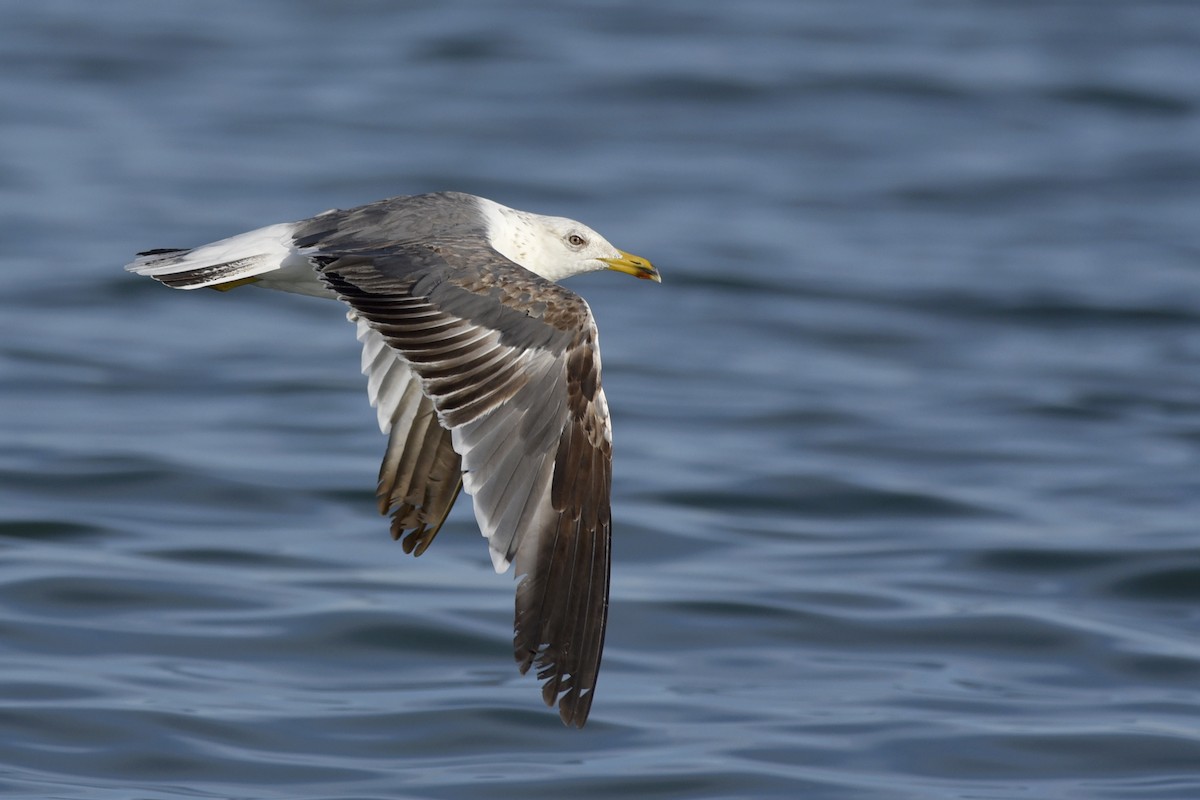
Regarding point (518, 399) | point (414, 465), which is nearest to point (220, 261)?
point (414, 465)

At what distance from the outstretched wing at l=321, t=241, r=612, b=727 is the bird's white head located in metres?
1.24

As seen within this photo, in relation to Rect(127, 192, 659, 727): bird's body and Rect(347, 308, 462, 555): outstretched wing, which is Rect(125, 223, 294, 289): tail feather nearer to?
Rect(127, 192, 659, 727): bird's body

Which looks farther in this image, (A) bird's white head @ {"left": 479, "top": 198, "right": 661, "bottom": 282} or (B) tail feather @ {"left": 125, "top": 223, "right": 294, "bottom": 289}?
(A) bird's white head @ {"left": 479, "top": 198, "right": 661, "bottom": 282}

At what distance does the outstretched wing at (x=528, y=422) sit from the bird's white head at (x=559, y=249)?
1235 mm

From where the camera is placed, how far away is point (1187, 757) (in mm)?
7945

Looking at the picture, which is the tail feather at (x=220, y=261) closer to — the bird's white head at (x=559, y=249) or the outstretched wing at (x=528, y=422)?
the outstretched wing at (x=528, y=422)

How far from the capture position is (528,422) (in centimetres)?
642

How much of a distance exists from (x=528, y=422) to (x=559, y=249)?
1.74 meters

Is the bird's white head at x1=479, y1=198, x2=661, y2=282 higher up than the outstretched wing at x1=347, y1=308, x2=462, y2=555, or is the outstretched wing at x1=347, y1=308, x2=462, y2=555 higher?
the bird's white head at x1=479, y1=198, x2=661, y2=282

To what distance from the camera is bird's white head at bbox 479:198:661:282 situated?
25.8ft

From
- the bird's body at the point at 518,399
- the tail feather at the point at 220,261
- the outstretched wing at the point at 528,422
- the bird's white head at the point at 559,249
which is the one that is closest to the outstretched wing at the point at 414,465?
the bird's body at the point at 518,399

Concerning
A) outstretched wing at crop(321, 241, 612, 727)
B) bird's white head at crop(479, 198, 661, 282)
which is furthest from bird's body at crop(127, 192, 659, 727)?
bird's white head at crop(479, 198, 661, 282)

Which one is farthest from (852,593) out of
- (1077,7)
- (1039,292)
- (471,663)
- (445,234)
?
(1077,7)

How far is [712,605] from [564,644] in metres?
3.17
